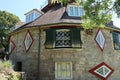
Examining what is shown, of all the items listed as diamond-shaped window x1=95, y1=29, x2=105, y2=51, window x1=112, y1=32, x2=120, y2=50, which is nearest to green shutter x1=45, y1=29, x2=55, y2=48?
diamond-shaped window x1=95, y1=29, x2=105, y2=51

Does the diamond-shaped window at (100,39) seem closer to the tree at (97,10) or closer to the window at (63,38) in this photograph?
the window at (63,38)

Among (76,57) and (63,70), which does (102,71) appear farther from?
(63,70)

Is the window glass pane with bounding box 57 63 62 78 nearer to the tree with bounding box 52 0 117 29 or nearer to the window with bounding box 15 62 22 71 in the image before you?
the window with bounding box 15 62 22 71

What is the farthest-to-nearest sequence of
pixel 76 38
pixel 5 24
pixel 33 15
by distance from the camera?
1. pixel 5 24
2. pixel 33 15
3. pixel 76 38

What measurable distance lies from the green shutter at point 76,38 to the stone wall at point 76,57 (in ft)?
1.20

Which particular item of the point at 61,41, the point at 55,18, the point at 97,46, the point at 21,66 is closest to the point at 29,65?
the point at 21,66

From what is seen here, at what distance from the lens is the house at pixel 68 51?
779 inches

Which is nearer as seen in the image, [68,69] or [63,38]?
[68,69]

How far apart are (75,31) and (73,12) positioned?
8.54 ft

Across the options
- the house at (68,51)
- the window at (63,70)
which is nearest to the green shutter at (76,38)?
the house at (68,51)

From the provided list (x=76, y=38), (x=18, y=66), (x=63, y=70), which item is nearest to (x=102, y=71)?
(x=63, y=70)

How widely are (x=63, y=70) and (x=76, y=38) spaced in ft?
9.82

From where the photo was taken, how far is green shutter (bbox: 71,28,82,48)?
778 inches

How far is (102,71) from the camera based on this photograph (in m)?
20.3
